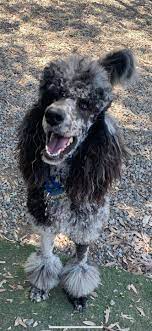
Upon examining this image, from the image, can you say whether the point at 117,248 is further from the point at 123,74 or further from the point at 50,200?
the point at 123,74

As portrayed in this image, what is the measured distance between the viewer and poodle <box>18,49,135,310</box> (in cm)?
270

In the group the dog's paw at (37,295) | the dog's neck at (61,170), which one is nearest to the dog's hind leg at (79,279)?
the dog's paw at (37,295)

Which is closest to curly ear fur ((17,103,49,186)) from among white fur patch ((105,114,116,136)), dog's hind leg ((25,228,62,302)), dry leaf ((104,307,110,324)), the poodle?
the poodle

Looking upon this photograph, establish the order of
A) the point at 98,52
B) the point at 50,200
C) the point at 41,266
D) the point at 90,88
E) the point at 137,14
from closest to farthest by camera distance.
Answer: the point at 90,88 < the point at 50,200 < the point at 41,266 < the point at 98,52 < the point at 137,14

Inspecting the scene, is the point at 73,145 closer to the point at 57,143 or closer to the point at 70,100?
the point at 57,143

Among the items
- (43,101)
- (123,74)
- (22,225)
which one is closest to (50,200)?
(43,101)

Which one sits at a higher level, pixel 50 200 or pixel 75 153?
pixel 75 153

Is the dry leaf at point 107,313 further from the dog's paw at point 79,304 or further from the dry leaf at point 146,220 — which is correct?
the dry leaf at point 146,220

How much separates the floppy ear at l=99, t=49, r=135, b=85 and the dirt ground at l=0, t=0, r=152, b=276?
21 centimetres

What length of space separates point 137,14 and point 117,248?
4.84 metres

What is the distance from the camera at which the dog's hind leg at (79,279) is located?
11.8 feet

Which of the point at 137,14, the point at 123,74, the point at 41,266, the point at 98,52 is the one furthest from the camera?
the point at 137,14

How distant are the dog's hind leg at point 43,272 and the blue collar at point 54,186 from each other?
632mm

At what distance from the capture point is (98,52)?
6711mm
